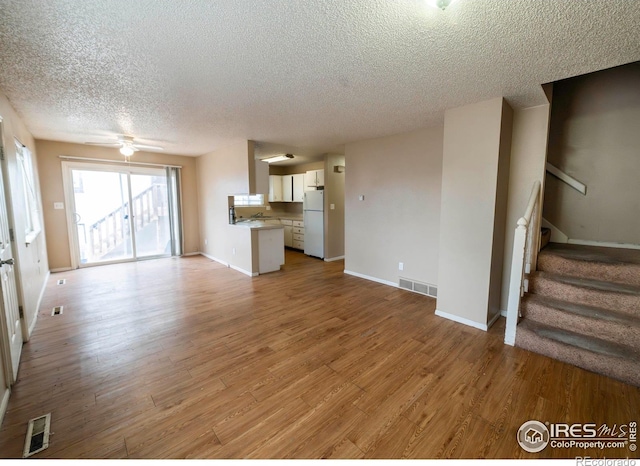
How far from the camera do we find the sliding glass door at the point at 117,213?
538 cm

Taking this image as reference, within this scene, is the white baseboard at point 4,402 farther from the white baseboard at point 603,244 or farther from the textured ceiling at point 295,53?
the white baseboard at point 603,244

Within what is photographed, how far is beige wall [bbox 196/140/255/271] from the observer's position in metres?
4.93

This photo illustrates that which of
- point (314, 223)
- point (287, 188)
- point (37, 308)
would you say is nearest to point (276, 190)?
point (287, 188)

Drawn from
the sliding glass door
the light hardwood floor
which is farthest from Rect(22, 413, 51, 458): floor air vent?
the sliding glass door

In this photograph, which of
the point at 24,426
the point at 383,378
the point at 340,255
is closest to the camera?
the point at 24,426

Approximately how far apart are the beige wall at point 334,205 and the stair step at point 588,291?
155 inches

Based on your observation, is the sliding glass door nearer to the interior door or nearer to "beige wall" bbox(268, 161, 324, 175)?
"beige wall" bbox(268, 161, 324, 175)

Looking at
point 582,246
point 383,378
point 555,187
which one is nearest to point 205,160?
point 383,378

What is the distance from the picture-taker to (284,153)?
5934 millimetres

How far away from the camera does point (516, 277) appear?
2.59 meters

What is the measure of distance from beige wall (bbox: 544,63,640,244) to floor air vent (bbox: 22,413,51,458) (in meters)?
5.61

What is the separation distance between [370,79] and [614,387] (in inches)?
123

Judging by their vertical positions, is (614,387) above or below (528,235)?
below

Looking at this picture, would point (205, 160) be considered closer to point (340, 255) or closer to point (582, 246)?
point (340, 255)
